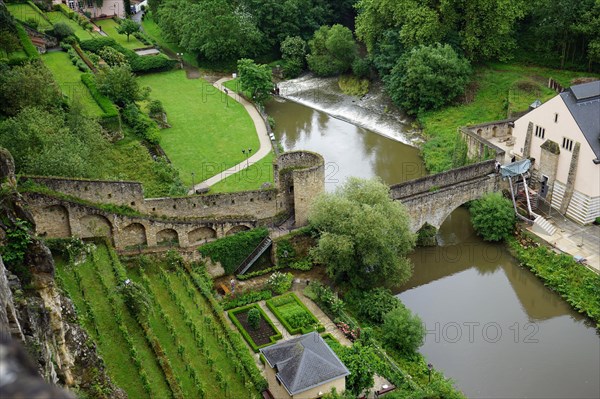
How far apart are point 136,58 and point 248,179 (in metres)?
29.1

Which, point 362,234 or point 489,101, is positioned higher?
point 362,234

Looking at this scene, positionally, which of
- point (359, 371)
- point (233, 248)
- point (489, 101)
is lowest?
point (359, 371)

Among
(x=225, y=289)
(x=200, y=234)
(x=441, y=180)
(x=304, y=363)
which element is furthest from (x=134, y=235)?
(x=441, y=180)

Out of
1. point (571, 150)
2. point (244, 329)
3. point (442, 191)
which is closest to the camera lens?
point (244, 329)

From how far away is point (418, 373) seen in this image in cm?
3041

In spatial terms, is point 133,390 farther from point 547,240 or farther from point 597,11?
point 597,11

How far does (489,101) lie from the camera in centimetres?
5638

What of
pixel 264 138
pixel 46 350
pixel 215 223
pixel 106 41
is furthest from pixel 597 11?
pixel 46 350

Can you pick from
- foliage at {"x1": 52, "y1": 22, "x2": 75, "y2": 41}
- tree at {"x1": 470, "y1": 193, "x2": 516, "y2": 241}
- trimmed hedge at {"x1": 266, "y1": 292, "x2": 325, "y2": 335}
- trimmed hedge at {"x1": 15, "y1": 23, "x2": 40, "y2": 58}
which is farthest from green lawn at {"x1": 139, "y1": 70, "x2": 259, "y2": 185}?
tree at {"x1": 470, "y1": 193, "x2": 516, "y2": 241}

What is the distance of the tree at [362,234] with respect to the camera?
3328 cm

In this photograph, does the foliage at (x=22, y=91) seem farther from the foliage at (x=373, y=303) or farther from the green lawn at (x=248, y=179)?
the foliage at (x=373, y=303)

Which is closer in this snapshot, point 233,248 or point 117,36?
point 233,248

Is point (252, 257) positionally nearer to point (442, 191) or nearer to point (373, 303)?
point (373, 303)

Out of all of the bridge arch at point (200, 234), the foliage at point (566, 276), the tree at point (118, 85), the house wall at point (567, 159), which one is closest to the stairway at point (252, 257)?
the bridge arch at point (200, 234)
